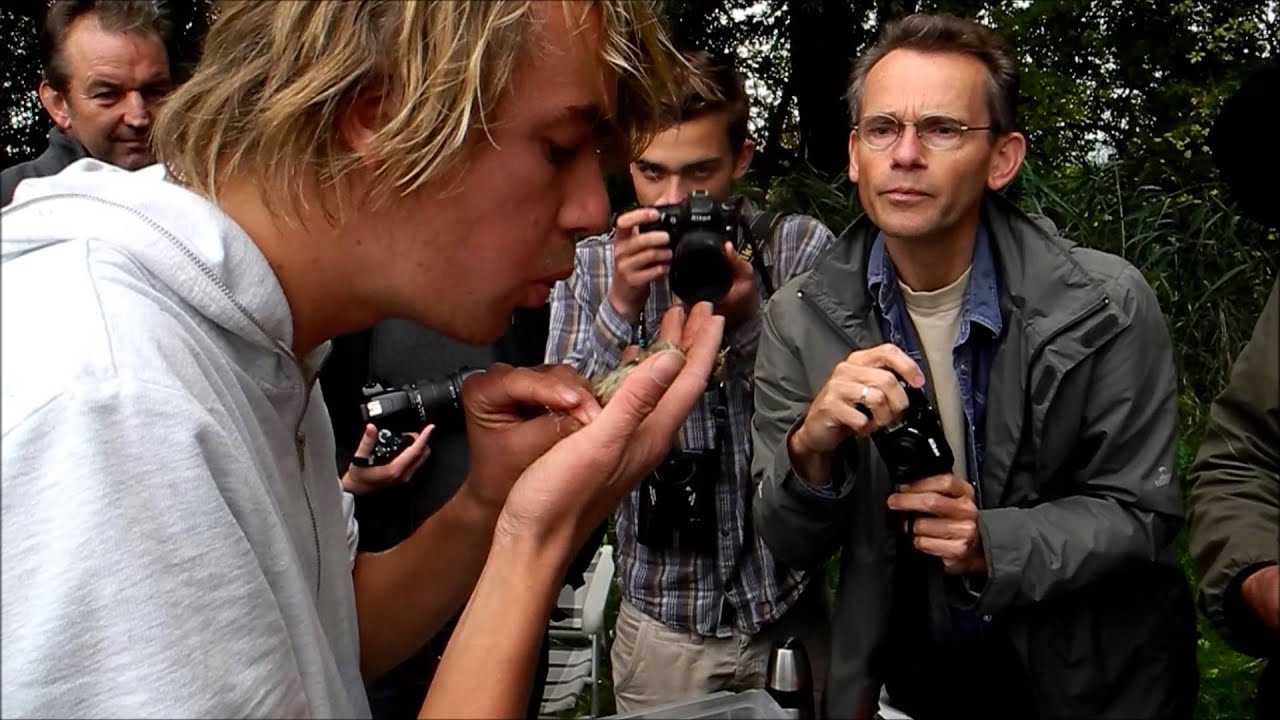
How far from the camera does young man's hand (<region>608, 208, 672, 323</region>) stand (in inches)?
102

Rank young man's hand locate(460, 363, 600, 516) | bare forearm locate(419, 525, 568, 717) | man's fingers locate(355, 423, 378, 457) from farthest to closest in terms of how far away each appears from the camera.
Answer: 1. man's fingers locate(355, 423, 378, 457)
2. young man's hand locate(460, 363, 600, 516)
3. bare forearm locate(419, 525, 568, 717)

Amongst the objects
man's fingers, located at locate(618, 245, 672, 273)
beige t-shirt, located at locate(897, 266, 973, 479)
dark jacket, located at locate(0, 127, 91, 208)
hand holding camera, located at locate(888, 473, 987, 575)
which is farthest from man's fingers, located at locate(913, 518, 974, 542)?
dark jacket, located at locate(0, 127, 91, 208)

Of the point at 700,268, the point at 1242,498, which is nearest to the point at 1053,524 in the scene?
the point at 1242,498

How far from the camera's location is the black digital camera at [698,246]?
254 centimetres

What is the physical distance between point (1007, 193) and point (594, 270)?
13.4 feet

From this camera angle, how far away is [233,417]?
1.03 m

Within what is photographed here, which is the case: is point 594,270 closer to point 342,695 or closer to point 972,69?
point 972,69

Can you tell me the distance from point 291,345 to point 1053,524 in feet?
4.71

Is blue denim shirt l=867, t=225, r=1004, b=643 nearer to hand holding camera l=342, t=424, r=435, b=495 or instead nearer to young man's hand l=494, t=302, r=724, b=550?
young man's hand l=494, t=302, r=724, b=550

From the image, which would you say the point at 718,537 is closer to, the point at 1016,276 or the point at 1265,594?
the point at 1016,276

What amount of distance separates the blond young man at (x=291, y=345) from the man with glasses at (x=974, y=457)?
2.26ft

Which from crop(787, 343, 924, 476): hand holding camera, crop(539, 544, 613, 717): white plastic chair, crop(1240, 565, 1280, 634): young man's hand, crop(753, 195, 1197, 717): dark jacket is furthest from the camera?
crop(539, 544, 613, 717): white plastic chair

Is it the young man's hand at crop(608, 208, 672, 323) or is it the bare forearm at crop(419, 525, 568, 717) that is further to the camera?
the young man's hand at crop(608, 208, 672, 323)

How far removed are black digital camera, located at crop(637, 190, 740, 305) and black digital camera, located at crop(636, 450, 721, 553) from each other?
1.27ft
